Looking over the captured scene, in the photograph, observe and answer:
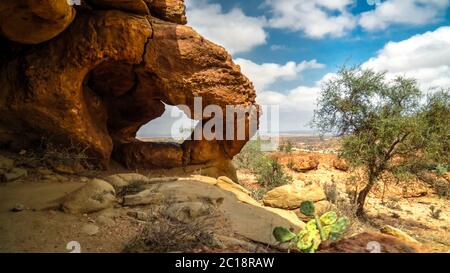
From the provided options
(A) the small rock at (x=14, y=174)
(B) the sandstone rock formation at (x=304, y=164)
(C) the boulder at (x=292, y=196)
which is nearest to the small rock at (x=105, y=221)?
(A) the small rock at (x=14, y=174)

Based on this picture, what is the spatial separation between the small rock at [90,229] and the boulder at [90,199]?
0.54 meters

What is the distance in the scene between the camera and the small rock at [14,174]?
6.99 m

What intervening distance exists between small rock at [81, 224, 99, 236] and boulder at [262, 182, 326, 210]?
5126 mm

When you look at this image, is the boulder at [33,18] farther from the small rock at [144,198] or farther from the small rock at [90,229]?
the small rock at [90,229]

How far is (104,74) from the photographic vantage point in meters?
9.87

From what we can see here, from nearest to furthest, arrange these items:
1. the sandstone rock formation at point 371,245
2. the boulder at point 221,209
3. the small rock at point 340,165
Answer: the sandstone rock formation at point 371,245, the boulder at point 221,209, the small rock at point 340,165

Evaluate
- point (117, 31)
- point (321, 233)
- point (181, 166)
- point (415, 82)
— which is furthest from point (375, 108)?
point (321, 233)

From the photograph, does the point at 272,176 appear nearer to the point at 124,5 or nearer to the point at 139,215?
the point at 124,5

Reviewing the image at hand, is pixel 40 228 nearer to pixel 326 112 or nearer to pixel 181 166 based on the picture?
pixel 181 166

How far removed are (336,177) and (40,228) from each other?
20334 millimetres

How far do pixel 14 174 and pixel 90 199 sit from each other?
120 inches

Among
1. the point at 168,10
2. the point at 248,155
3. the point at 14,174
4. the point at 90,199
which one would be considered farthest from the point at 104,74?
the point at 248,155

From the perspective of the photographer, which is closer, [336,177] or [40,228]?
[40,228]

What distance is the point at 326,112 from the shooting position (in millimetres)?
14617
